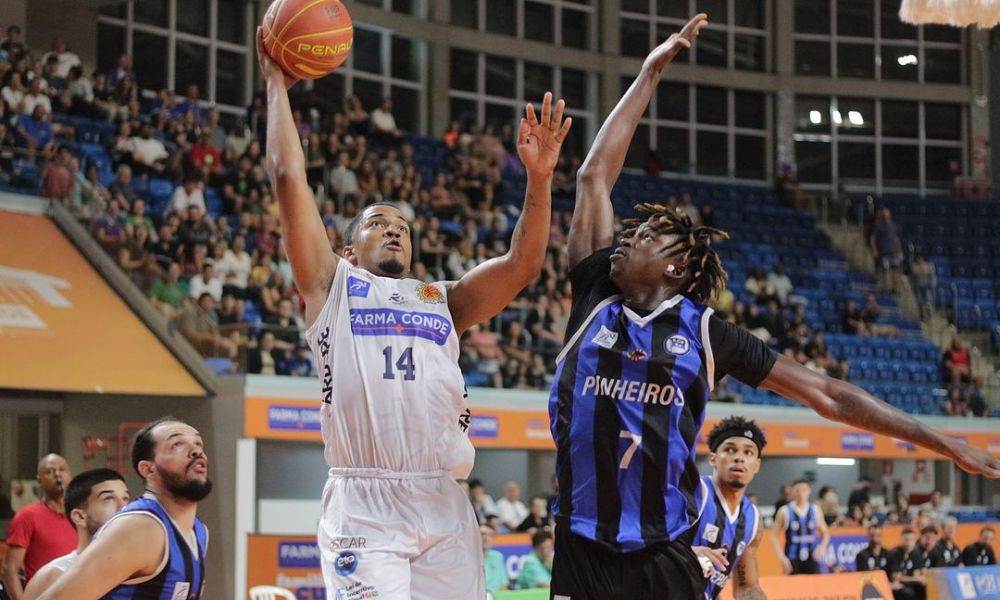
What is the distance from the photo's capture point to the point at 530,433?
17.9m

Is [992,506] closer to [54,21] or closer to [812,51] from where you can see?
[812,51]

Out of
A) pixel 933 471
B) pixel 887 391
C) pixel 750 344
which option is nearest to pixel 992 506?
pixel 933 471

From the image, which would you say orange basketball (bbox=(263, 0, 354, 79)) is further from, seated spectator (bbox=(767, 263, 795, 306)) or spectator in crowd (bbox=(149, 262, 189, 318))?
seated spectator (bbox=(767, 263, 795, 306))

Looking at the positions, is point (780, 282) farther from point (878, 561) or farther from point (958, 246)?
point (878, 561)

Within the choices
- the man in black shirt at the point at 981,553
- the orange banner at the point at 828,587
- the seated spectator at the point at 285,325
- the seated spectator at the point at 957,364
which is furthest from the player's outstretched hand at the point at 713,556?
the seated spectator at the point at 957,364

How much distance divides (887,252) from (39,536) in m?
21.9

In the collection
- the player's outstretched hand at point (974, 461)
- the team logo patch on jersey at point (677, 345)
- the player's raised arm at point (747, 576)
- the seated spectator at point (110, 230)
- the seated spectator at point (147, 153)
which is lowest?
the player's raised arm at point (747, 576)

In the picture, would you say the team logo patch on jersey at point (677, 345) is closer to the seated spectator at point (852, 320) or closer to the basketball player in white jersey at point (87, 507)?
the basketball player in white jersey at point (87, 507)

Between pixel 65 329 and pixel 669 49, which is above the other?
pixel 669 49

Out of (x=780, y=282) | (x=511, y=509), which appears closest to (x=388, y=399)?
(x=511, y=509)

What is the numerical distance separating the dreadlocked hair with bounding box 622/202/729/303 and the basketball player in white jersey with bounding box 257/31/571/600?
1.44ft

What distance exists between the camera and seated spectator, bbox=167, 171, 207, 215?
54.9 feet

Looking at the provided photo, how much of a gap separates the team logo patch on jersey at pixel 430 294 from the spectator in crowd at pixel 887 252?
915 inches

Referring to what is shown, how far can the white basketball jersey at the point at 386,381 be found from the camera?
5.08 m
